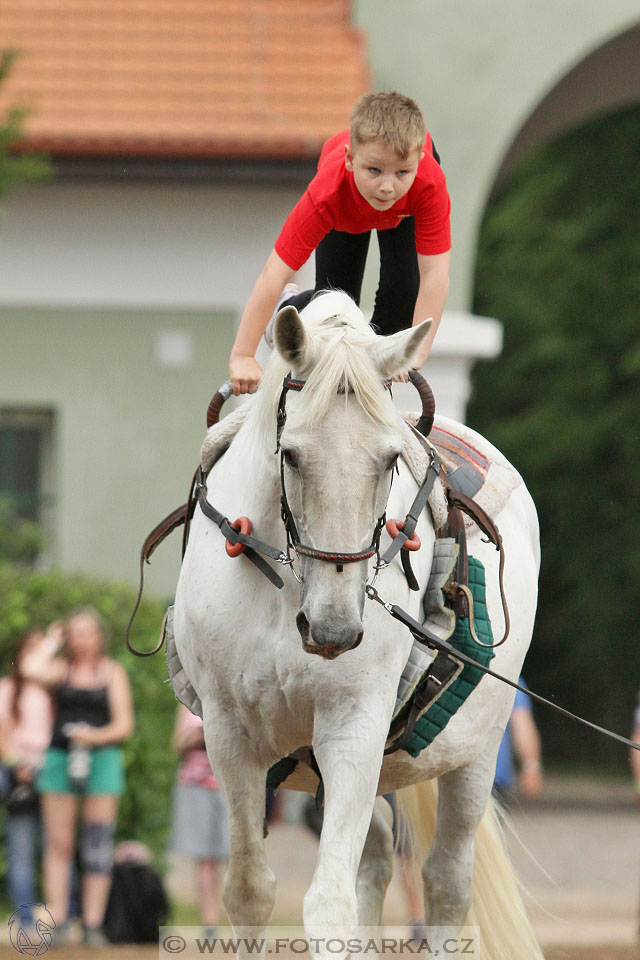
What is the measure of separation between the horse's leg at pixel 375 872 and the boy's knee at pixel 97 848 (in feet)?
12.3

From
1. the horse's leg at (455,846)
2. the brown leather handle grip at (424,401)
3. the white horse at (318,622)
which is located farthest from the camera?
the horse's leg at (455,846)

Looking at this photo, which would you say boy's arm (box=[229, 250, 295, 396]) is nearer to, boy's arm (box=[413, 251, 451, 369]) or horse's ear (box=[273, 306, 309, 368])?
boy's arm (box=[413, 251, 451, 369])

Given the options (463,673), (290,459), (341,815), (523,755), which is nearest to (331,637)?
(290,459)

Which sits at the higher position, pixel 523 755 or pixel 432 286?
pixel 432 286

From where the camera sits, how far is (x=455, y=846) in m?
4.95

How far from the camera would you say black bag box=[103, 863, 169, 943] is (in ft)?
27.3

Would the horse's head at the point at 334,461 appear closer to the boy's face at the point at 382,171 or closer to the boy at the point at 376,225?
the boy at the point at 376,225

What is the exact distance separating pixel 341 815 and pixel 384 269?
74.2 inches

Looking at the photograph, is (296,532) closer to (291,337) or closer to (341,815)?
(291,337)

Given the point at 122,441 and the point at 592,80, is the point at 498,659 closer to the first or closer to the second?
the point at 122,441

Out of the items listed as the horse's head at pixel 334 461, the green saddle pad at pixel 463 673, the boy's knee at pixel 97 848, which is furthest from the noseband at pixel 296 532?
the boy's knee at pixel 97 848

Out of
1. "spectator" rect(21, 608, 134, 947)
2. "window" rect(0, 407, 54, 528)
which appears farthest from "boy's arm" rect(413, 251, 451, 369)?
"window" rect(0, 407, 54, 528)

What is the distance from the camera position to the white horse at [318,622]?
3520 mm

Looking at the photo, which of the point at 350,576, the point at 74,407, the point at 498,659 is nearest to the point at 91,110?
the point at 74,407
